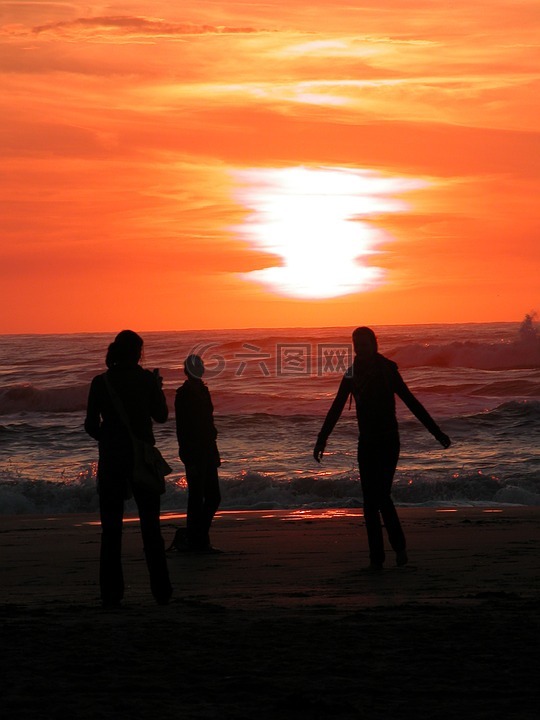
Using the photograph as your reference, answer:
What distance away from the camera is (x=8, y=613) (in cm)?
580

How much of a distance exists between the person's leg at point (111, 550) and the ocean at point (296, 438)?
8.42 meters

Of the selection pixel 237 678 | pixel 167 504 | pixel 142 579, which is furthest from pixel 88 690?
pixel 167 504

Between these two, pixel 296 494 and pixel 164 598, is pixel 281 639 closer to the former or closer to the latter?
pixel 164 598

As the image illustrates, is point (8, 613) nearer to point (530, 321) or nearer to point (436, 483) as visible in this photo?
point (436, 483)

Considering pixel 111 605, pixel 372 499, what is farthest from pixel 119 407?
pixel 372 499

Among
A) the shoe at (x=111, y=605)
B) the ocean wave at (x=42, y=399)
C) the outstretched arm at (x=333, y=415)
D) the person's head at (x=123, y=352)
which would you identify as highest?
the person's head at (x=123, y=352)

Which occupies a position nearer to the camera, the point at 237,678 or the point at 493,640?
the point at 237,678

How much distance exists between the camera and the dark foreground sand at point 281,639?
3797mm

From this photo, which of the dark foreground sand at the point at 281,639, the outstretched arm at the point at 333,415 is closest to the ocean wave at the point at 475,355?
the dark foreground sand at the point at 281,639

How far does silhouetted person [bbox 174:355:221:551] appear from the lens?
9.15m

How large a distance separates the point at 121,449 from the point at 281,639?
1.79 m

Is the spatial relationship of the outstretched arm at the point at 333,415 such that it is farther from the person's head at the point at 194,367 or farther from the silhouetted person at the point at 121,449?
the silhouetted person at the point at 121,449

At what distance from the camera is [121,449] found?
613 cm

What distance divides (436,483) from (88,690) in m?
12.1
